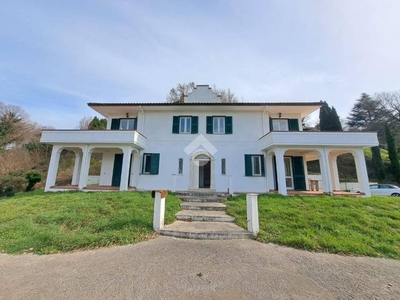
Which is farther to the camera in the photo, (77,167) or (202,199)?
(77,167)

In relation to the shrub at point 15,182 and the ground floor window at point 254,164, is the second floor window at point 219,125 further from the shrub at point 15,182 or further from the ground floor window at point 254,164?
the shrub at point 15,182

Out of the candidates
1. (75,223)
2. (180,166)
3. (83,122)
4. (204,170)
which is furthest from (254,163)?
(83,122)

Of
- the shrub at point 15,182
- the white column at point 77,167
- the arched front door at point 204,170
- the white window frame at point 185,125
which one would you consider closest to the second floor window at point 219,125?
the white window frame at point 185,125

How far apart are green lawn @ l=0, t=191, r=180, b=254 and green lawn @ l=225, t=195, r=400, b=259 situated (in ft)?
11.5

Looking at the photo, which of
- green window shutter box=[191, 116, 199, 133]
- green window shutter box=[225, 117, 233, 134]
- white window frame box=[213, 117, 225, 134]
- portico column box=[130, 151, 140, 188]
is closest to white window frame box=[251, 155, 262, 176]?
green window shutter box=[225, 117, 233, 134]

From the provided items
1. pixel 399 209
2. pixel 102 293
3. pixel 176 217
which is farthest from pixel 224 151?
pixel 102 293

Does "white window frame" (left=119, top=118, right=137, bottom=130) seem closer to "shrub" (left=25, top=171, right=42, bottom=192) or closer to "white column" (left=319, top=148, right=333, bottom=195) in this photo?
"shrub" (left=25, top=171, right=42, bottom=192)

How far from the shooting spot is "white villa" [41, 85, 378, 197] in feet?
36.2

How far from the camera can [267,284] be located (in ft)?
9.63

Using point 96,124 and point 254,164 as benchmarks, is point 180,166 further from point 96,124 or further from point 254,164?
point 96,124

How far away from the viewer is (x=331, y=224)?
5809mm

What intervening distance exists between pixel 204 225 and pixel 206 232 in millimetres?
800

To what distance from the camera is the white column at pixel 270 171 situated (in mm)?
11508

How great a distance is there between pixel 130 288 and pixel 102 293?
39 cm
